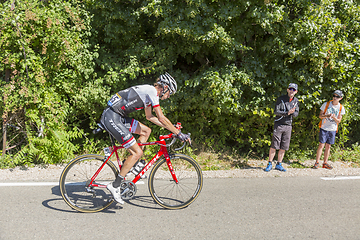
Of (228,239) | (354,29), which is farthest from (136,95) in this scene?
(354,29)

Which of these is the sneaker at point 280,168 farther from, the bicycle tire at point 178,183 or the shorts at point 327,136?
the bicycle tire at point 178,183

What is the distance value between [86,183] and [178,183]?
1.42m

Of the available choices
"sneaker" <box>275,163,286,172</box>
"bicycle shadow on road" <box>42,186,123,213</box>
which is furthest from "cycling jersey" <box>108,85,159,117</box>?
"sneaker" <box>275,163,286,172</box>

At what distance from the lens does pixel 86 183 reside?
14.1 ft

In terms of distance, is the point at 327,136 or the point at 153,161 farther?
the point at 327,136

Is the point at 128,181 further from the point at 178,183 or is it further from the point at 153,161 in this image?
the point at 178,183

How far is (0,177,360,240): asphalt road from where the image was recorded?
361cm

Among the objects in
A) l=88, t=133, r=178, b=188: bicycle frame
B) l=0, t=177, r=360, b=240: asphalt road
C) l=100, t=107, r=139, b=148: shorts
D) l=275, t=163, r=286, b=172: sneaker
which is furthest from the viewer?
l=275, t=163, r=286, b=172: sneaker

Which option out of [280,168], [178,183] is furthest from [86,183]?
[280,168]

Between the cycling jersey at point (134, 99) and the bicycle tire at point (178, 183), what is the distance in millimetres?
930

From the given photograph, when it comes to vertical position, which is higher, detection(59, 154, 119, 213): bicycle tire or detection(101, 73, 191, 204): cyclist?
detection(101, 73, 191, 204): cyclist

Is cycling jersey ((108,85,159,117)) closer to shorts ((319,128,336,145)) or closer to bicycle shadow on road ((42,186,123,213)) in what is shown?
bicycle shadow on road ((42,186,123,213))

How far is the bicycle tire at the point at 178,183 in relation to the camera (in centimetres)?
435

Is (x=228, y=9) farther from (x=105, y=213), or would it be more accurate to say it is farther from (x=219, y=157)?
(x=105, y=213)
